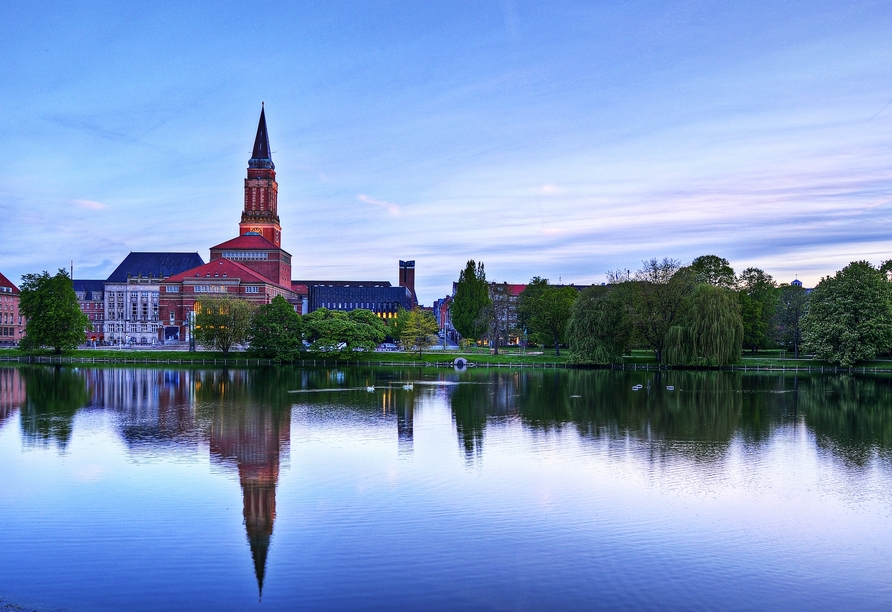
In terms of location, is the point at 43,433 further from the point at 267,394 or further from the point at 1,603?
the point at 1,603

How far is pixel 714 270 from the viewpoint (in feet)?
290

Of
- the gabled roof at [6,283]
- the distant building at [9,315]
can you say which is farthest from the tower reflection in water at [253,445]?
the gabled roof at [6,283]

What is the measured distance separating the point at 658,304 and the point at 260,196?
78.2 meters

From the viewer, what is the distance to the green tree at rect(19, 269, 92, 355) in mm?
77750

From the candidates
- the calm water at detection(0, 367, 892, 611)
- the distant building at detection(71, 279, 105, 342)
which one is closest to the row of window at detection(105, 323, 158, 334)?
the distant building at detection(71, 279, 105, 342)

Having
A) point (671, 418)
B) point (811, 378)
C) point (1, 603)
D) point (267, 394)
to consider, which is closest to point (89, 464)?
point (1, 603)

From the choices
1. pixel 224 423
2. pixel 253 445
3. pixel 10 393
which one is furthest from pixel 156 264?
pixel 253 445

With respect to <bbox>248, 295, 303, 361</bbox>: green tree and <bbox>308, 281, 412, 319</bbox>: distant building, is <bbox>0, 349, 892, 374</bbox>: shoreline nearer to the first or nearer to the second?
<bbox>248, 295, 303, 361</bbox>: green tree

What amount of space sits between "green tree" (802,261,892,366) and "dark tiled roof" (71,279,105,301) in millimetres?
120329

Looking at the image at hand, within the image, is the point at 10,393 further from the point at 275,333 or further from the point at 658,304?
the point at 658,304

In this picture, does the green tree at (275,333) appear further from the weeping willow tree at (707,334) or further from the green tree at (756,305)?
the green tree at (756,305)

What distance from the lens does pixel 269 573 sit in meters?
13.2

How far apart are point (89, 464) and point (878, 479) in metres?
23.7

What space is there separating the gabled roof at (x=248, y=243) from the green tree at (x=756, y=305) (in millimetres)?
72646
